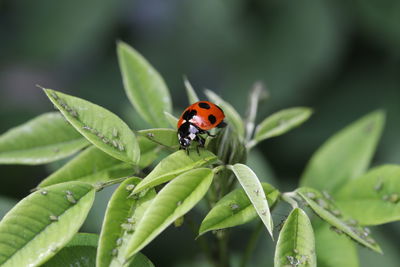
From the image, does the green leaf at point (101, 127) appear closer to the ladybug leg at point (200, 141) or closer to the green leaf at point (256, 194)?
the ladybug leg at point (200, 141)

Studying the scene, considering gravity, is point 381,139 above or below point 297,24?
below

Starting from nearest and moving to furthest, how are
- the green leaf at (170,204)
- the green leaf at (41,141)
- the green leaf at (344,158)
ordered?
the green leaf at (170,204), the green leaf at (41,141), the green leaf at (344,158)

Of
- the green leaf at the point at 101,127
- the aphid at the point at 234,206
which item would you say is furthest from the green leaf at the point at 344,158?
the green leaf at the point at 101,127

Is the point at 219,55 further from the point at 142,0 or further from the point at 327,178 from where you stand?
the point at 327,178

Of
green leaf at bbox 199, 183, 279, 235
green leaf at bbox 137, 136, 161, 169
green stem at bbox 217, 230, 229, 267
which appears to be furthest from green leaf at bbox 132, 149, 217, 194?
green stem at bbox 217, 230, 229, 267

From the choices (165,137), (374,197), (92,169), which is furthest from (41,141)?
(374,197)

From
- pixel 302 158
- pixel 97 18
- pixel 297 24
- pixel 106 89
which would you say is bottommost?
pixel 302 158

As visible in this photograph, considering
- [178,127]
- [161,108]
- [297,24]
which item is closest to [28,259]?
[178,127]
